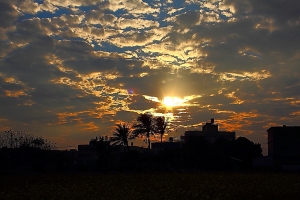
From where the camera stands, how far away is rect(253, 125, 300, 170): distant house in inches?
3250

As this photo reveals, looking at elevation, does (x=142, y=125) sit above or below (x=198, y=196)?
above

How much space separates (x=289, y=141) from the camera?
83750 mm

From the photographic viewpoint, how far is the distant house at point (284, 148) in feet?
271

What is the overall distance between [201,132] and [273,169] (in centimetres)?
6084

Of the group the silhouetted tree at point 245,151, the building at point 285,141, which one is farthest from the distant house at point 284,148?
the silhouetted tree at point 245,151

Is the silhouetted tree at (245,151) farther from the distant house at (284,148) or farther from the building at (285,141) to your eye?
the building at (285,141)

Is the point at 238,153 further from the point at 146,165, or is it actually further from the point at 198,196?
the point at 198,196

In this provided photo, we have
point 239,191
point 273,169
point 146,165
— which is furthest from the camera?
point 273,169

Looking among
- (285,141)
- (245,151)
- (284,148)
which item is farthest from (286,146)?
(245,151)

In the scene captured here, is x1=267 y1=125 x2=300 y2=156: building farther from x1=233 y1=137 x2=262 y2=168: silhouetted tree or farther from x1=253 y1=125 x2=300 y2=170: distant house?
x1=233 y1=137 x2=262 y2=168: silhouetted tree

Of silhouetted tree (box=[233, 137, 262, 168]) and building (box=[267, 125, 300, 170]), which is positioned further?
silhouetted tree (box=[233, 137, 262, 168])

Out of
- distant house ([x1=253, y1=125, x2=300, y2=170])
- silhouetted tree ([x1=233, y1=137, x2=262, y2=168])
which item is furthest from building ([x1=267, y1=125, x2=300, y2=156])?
silhouetted tree ([x1=233, y1=137, x2=262, y2=168])

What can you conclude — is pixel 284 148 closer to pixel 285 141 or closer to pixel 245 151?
pixel 285 141

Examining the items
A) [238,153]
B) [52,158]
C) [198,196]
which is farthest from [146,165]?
[198,196]
